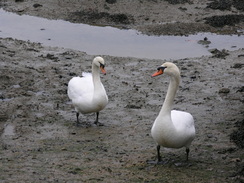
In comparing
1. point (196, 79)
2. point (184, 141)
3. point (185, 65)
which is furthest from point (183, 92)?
point (184, 141)

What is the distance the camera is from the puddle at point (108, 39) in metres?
15.8

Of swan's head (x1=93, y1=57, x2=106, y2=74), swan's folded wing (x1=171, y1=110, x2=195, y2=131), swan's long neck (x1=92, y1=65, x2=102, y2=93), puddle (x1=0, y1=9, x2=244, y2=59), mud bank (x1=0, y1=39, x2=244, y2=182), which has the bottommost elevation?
puddle (x1=0, y1=9, x2=244, y2=59)

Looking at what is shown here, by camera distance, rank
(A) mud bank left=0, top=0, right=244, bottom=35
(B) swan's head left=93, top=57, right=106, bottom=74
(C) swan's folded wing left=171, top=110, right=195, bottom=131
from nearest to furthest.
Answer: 1. (C) swan's folded wing left=171, top=110, right=195, bottom=131
2. (B) swan's head left=93, top=57, right=106, bottom=74
3. (A) mud bank left=0, top=0, right=244, bottom=35

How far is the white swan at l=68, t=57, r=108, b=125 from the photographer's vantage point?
9570 millimetres

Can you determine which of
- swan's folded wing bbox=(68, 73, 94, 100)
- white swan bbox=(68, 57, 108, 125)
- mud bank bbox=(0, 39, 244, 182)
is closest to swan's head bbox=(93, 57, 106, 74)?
white swan bbox=(68, 57, 108, 125)

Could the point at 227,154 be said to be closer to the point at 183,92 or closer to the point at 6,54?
the point at 183,92

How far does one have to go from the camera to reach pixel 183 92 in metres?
11.9

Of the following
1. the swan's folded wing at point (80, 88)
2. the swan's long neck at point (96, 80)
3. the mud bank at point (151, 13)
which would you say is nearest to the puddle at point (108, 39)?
the mud bank at point (151, 13)

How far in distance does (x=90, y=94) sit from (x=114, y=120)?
862 mm

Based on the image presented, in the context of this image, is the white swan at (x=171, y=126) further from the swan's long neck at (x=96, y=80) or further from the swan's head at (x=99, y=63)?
the swan's head at (x=99, y=63)

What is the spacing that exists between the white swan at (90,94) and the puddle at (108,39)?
5.31 metres

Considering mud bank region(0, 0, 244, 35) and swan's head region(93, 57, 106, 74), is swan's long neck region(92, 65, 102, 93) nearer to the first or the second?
swan's head region(93, 57, 106, 74)

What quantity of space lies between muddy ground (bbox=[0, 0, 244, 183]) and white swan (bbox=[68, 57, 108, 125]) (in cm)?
44

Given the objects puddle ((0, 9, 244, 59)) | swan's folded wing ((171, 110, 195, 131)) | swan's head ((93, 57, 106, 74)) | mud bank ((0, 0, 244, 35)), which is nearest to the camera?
swan's folded wing ((171, 110, 195, 131))
